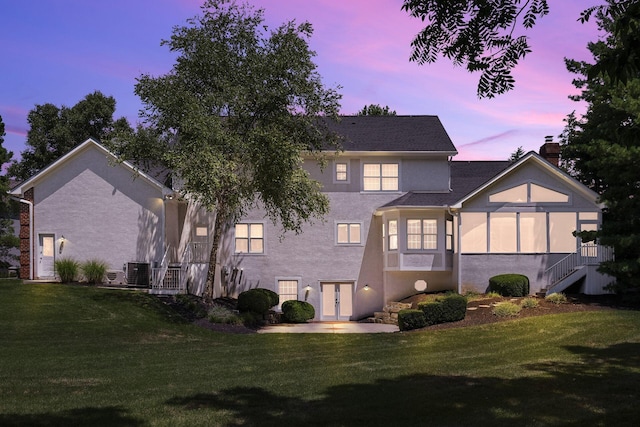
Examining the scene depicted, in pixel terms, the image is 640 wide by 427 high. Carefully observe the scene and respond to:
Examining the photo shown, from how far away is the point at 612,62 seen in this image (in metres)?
Result: 6.17

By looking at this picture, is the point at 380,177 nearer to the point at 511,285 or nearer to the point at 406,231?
the point at 406,231

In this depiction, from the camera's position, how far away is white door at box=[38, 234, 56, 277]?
31562 mm

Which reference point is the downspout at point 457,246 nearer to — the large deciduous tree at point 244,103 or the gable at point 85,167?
the large deciduous tree at point 244,103

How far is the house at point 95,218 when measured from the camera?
102ft

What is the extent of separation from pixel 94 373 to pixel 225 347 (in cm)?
548

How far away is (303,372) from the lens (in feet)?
49.3

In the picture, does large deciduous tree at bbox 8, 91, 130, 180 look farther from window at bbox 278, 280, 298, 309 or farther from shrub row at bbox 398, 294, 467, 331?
shrub row at bbox 398, 294, 467, 331

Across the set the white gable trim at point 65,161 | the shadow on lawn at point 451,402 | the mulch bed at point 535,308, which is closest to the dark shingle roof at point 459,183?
the mulch bed at point 535,308

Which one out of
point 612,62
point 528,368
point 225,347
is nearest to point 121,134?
point 225,347

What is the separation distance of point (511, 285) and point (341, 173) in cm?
958

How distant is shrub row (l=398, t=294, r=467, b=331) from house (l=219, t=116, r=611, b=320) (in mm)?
5576

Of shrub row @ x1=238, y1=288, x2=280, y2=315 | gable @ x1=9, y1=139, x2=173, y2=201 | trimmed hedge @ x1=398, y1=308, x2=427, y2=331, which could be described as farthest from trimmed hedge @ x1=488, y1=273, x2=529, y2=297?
gable @ x1=9, y1=139, x2=173, y2=201

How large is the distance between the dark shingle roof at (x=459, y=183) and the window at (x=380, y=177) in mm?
836

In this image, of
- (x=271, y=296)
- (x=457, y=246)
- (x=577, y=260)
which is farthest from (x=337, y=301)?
(x=577, y=260)
